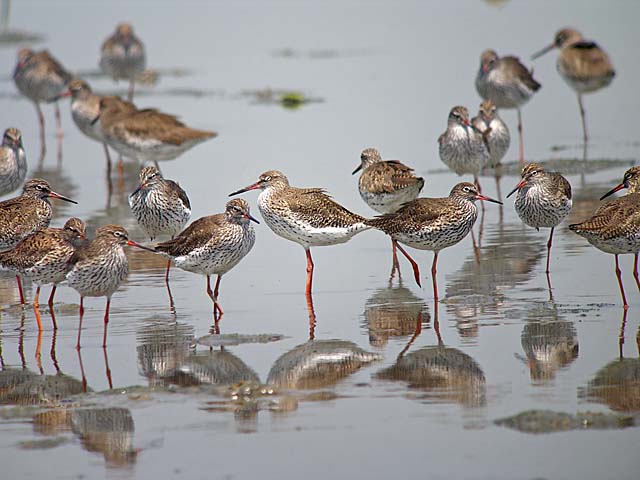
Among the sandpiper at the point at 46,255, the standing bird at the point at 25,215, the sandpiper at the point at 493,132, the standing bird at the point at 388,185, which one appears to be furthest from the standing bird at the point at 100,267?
the sandpiper at the point at 493,132

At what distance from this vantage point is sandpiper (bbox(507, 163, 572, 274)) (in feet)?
37.1

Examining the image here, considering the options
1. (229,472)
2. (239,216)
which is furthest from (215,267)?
(229,472)

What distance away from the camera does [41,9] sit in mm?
34812

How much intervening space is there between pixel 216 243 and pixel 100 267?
1.26 meters

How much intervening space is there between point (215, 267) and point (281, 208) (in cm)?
122

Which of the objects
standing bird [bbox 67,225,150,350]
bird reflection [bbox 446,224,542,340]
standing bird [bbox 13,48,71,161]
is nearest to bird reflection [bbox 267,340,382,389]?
bird reflection [bbox 446,224,542,340]

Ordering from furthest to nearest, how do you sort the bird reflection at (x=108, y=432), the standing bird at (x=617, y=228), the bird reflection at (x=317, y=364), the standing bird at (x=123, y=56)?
the standing bird at (x=123, y=56)
the standing bird at (x=617, y=228)
the bird reflection at (x=317, y=364)
the bird reflection at (x=108, y=432)

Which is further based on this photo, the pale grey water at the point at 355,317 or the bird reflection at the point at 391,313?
the bird reflection at the point at 391,313

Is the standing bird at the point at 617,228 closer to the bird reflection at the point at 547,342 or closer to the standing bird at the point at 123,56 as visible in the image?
the bird reflection at the point at 547,342

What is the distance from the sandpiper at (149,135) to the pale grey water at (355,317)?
58 cm

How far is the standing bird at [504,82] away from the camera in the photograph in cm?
1836

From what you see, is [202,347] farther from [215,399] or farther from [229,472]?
[229,472]

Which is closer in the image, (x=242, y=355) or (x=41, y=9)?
(x=242, y=355)

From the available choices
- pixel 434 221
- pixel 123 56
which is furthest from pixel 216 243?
pixel 123 56
